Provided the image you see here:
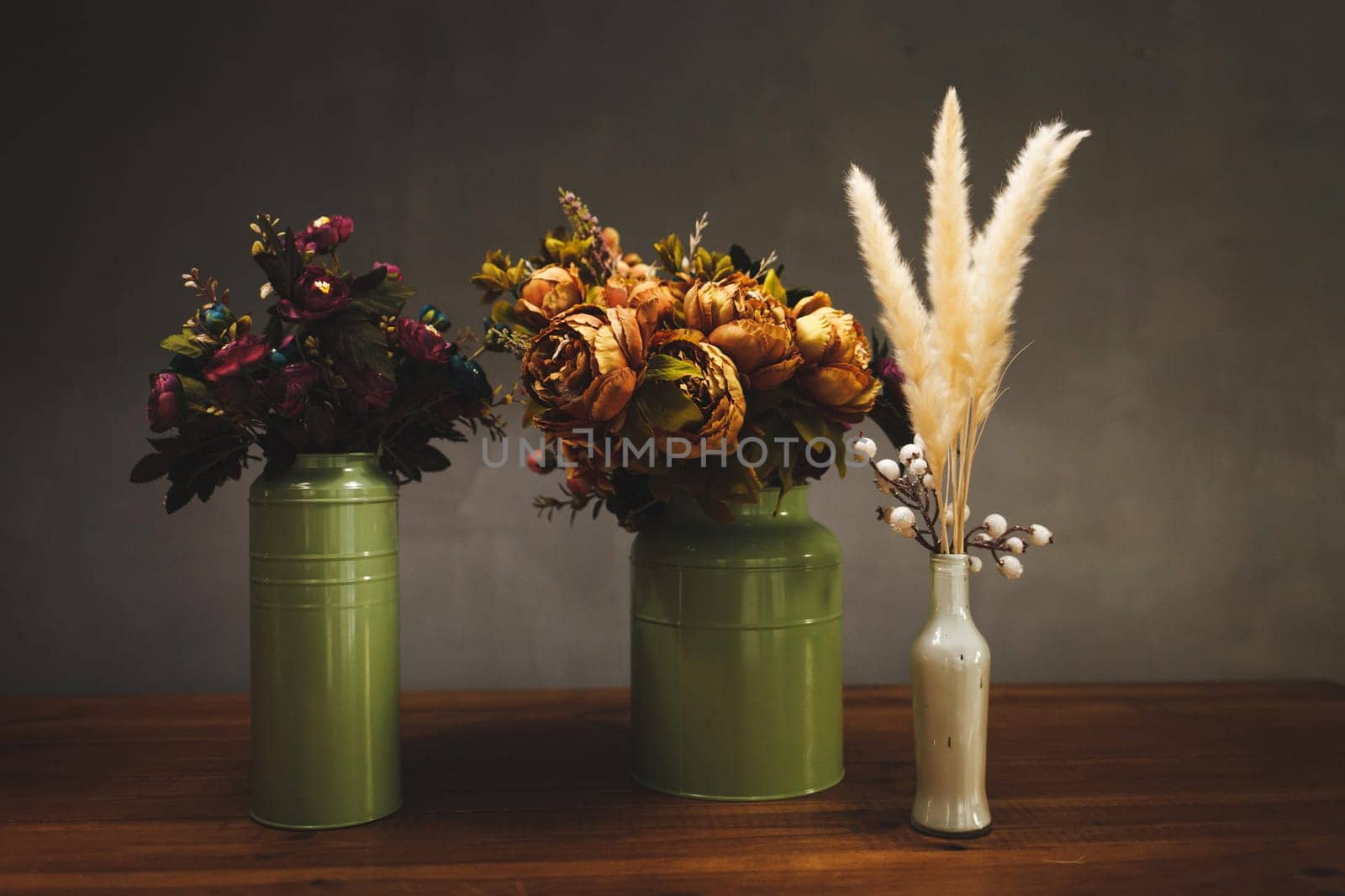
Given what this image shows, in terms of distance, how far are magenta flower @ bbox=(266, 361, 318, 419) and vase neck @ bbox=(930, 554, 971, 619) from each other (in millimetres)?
485

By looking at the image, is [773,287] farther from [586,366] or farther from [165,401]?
[165,401]

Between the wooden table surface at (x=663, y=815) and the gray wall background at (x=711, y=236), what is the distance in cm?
42

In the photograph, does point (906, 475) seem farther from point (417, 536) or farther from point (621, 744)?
point (417, 536)

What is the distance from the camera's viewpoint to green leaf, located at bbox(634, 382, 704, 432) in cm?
71

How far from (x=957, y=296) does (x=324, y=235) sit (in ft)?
1.62

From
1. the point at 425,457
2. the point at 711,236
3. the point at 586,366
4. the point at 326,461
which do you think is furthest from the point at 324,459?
the point at 711,236

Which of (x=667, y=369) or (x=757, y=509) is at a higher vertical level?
(x=667, y=369)

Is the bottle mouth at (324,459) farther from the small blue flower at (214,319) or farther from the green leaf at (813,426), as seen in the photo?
the green leaf at (813,426)

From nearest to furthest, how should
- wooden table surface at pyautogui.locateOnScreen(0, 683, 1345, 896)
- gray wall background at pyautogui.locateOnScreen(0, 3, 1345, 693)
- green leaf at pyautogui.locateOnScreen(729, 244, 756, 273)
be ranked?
1. wooden table surface at pyautogui.locateOnScreen(0, 683, 1345, 896)
2. green leaf at pyautogui.locateOnScreen(729, 244, 756, 273)
3. gray wall background at pyautogui.locateOnScreen(0, 3, 1345, 693)

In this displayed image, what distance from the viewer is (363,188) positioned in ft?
4.87

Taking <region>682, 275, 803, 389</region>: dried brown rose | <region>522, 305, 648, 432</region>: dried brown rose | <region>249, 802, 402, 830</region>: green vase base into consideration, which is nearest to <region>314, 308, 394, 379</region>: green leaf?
<region>522, 305, 648, 432</region>: dried brown rose

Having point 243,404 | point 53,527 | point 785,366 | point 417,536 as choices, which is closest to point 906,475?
point 785,366

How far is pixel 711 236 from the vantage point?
1510 millimetres

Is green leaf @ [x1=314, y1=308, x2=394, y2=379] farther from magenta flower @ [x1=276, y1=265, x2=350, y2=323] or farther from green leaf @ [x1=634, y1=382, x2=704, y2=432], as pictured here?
green leaf @ [x1=634, y1=382, x2=704, y2=432]
